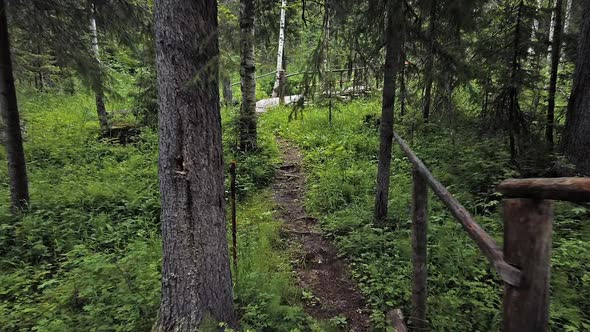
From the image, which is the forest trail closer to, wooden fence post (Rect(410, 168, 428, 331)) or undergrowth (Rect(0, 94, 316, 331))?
undergrowth (Rect(0, 94, 316, 331))

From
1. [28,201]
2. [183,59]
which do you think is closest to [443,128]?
[183,59]

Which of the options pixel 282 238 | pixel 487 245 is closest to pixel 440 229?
pixel 282 238

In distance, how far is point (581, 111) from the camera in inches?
265

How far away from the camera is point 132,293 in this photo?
4867 mm

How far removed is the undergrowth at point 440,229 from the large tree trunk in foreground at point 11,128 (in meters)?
5.58

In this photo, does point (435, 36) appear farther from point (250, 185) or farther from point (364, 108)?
point (364, 108)

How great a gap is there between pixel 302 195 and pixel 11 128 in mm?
6366

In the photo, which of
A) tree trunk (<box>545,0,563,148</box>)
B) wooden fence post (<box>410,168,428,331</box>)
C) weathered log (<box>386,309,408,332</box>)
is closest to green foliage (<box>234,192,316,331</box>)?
weathered log (<box>386,309,408,332</box>)

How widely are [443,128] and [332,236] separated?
6682 mm

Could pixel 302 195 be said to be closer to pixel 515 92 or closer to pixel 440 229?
pixel 440 229

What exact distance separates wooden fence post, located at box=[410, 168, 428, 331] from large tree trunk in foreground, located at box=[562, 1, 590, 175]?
A: 171 inches

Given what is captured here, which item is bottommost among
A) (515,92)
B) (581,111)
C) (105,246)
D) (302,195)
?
(105,246)

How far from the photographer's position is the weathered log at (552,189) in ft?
5.74

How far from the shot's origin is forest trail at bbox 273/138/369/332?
202 inches
